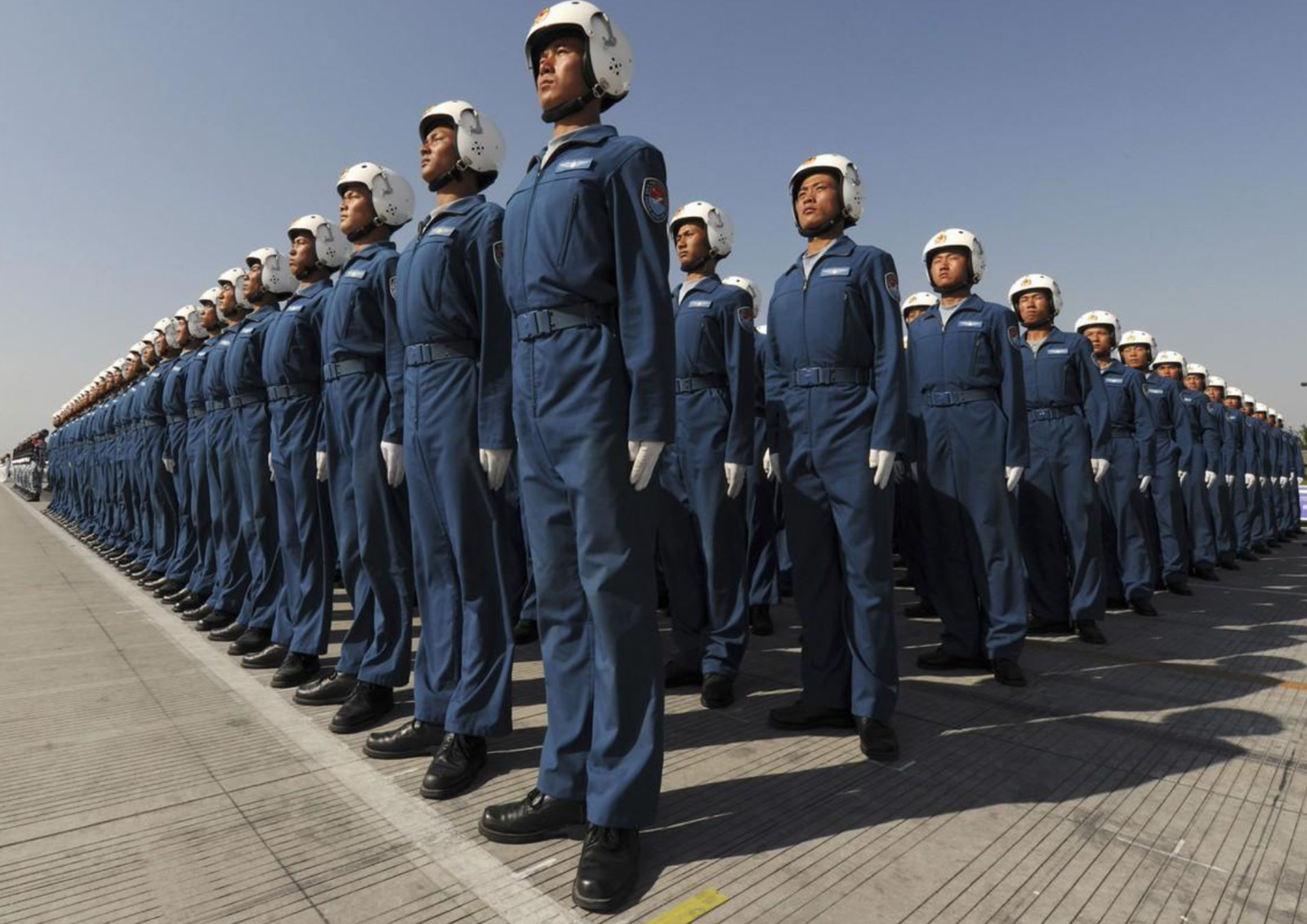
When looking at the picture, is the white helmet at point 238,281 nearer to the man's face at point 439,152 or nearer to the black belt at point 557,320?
the man's face at point 439,152

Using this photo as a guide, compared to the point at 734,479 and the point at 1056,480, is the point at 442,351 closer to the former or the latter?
the point at 734,479

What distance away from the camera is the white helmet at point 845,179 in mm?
3520

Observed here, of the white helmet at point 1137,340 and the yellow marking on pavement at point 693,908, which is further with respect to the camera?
the white helmet at point 1137,340

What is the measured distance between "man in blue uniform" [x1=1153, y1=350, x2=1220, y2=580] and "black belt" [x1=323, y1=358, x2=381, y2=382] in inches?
352

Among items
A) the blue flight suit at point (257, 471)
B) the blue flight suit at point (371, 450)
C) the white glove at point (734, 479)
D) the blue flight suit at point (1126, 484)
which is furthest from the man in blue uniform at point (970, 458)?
the blue flight suit at point (257, 471)

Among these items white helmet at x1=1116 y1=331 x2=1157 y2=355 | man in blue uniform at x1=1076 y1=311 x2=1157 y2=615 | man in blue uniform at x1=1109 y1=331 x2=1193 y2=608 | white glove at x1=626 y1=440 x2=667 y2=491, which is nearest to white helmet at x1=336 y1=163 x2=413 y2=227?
white glove at x1=626 y1=440 x2=667 y2=491

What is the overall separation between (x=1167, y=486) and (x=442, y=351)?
8.53 metres

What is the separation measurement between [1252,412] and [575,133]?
60.6ft

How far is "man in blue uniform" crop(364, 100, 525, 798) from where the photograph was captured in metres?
2.77

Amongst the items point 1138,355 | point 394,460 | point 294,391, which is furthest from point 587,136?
point 1138,355

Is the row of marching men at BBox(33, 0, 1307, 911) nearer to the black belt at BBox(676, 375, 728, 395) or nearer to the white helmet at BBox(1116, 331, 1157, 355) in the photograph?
the black belt at BBox(676, 375, 728, 395)

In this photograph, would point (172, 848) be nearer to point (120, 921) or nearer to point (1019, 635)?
point (120, 921)

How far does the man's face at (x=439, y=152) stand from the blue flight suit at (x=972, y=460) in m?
3.00

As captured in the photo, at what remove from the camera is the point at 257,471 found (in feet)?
15.8
